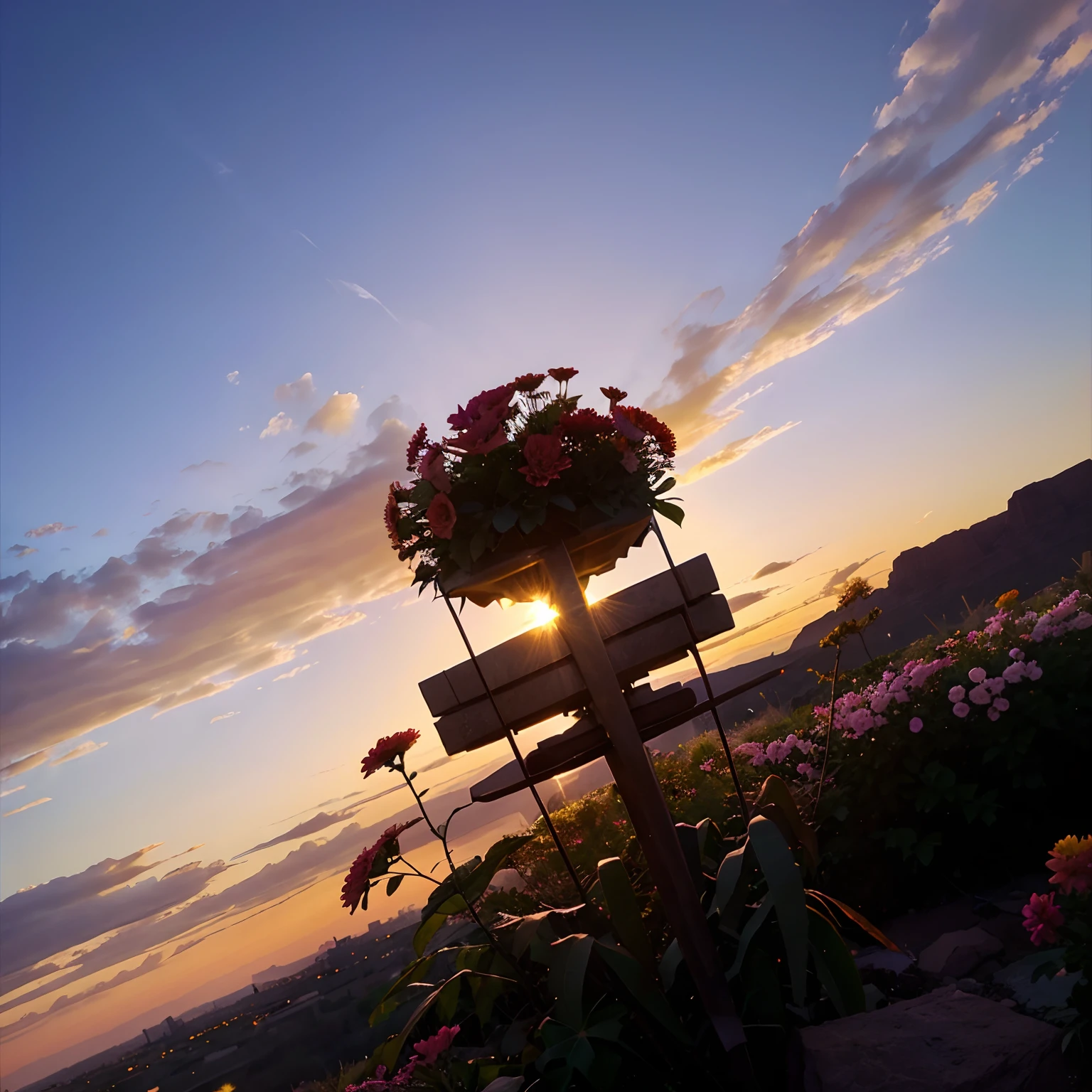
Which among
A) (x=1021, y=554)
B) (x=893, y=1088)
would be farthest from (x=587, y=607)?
(x=1021, y=554)

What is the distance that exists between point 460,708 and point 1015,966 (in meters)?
2.43

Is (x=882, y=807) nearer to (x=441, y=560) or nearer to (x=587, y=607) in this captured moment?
(x=587, y=607)

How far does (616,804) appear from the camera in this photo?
21.7 feet

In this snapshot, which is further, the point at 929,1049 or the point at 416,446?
the point at 416,446

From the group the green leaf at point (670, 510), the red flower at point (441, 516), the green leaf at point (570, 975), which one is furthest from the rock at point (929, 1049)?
the red flower at point (441, 516)

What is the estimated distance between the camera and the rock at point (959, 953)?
3121 mm

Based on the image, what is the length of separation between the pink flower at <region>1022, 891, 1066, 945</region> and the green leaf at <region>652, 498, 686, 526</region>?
1.78 m

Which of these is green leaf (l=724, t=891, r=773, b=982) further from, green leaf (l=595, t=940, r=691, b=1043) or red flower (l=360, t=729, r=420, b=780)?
red flower (l=360, t=729, r=420, b=780)

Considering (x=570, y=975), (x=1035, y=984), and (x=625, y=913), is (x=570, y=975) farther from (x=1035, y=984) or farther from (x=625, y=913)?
(x=1035, y=984)

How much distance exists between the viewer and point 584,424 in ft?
10.1

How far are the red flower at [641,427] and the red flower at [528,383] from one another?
0.36m

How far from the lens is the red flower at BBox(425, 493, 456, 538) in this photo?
9.82ft

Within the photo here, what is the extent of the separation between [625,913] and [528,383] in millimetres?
2181

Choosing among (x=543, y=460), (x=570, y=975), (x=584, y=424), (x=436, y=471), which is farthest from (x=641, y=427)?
(x=570, y=975)
